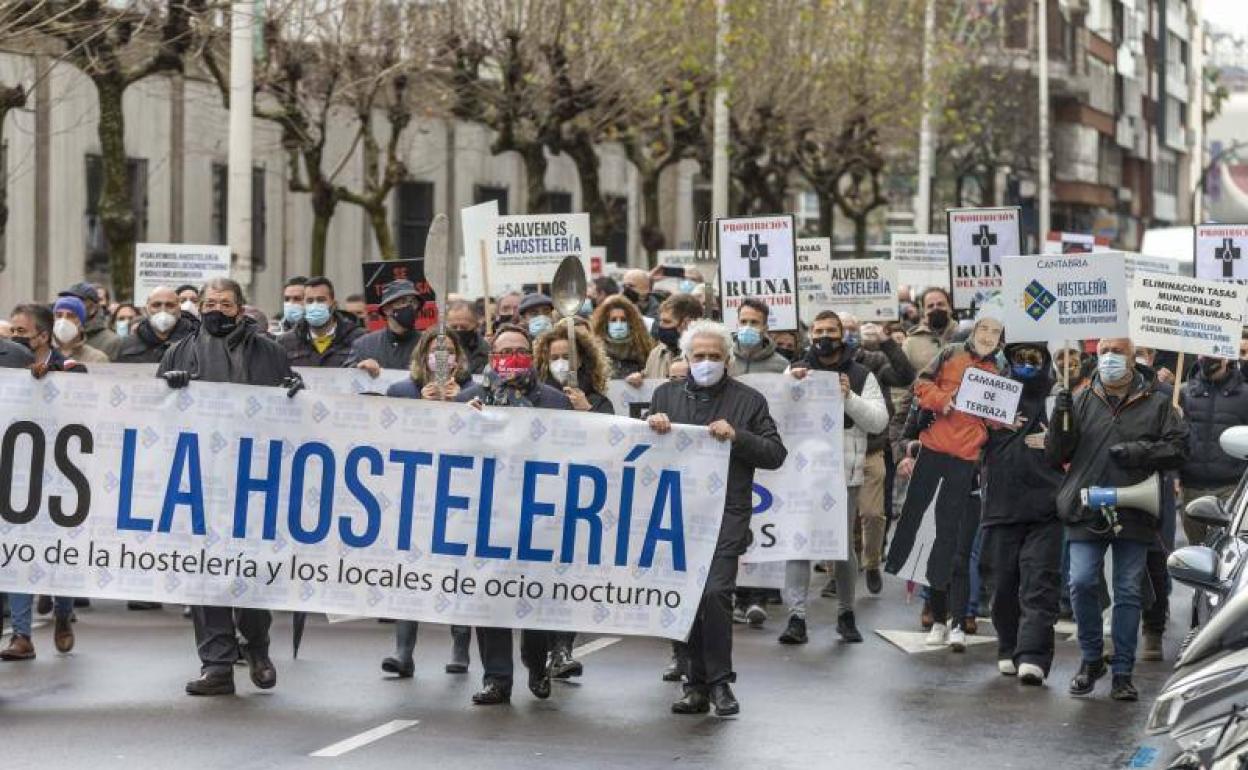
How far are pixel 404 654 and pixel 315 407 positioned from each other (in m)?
1.40

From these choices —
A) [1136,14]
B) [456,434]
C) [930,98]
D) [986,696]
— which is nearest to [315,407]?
[456,434]

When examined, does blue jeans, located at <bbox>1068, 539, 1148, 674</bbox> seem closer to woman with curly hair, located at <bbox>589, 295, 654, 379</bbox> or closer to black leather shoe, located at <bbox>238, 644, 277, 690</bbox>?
Answer: black leather shoe, located at <bbox>238, 644, 277, 690</bbox>

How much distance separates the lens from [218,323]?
1230 centimetres

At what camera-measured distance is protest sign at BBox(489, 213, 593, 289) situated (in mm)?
19734

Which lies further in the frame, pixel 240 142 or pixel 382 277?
pixel 240 142

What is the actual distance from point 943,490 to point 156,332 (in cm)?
519

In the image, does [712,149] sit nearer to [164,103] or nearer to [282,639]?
[164,103]

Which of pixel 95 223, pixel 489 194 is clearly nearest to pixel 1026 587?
pixel 95 223

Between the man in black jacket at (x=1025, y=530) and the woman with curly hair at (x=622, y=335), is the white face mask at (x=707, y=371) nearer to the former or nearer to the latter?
the man in black jacket at (x=1025, y=530)

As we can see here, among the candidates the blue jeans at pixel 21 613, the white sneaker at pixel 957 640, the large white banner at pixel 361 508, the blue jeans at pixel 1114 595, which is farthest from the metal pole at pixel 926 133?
the large white banner at pixel 361 508

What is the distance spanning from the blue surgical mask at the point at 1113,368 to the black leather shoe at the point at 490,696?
3.30 m

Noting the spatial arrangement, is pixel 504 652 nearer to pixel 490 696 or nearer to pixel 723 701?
pixel 490 696

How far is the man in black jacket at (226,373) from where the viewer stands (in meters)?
11.9

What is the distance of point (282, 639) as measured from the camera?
1403 cm
